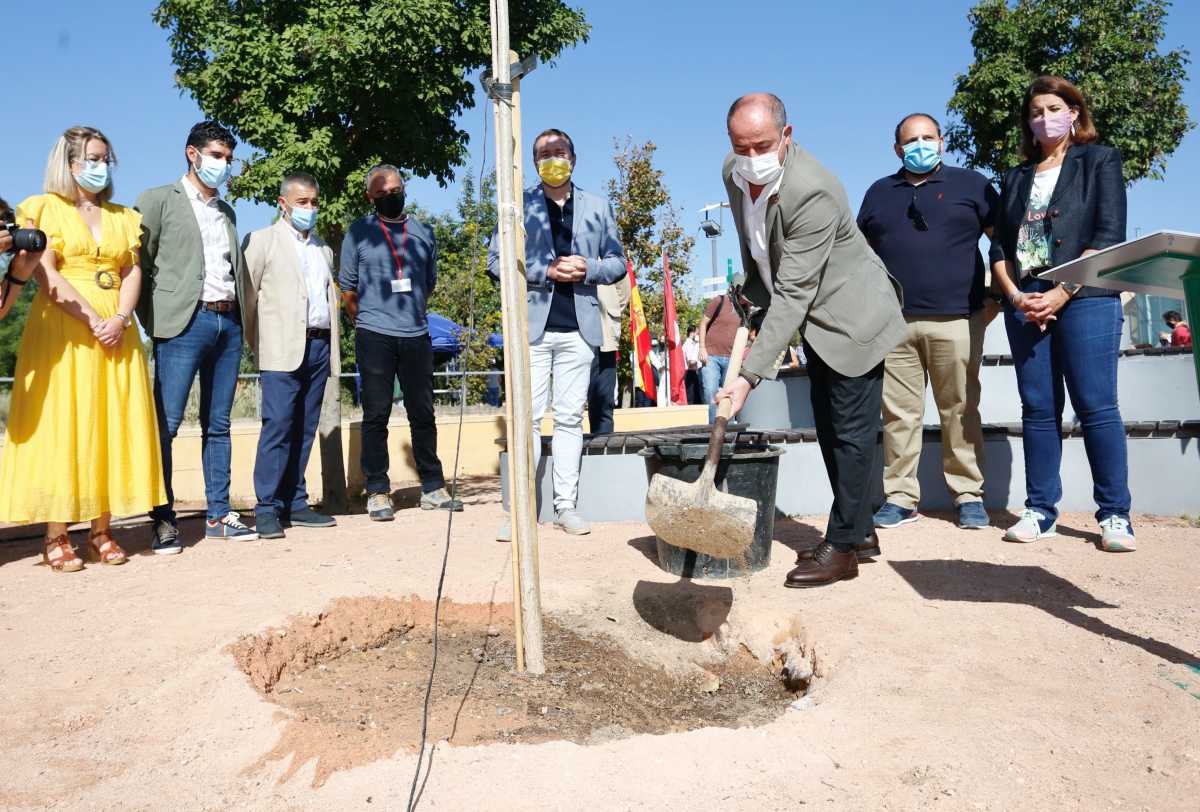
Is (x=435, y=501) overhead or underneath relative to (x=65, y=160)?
underneath

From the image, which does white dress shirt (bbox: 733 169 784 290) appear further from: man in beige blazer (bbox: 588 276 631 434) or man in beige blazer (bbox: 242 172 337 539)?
man in beige blazer (bbox: 242 172 337 539)

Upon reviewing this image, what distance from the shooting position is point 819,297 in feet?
12.2

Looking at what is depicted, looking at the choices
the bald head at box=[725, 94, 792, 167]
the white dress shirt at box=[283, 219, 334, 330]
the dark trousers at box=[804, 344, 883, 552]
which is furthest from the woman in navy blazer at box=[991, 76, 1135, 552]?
the white dress shirt at box=[283, 219, 334, 330]

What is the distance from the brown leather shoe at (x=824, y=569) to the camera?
379 cm


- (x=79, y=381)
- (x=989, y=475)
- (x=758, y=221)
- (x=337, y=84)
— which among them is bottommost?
(x=989, y=475)

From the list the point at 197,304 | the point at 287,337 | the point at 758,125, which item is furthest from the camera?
the point at 287,337

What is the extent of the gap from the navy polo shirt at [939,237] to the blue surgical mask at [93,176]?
12.8 feet

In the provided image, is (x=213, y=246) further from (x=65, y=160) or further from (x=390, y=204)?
(x=390, y=204)

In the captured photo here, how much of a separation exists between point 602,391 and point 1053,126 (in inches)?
110

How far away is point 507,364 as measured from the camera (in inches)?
117

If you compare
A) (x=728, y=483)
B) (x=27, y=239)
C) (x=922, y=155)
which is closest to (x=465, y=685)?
(x=728, y=483)

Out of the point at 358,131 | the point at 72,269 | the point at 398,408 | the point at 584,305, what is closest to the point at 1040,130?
the point at 584,305

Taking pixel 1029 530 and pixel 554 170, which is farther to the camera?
pixel 554 170

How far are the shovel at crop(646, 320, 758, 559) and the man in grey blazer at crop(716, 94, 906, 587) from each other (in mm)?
363
